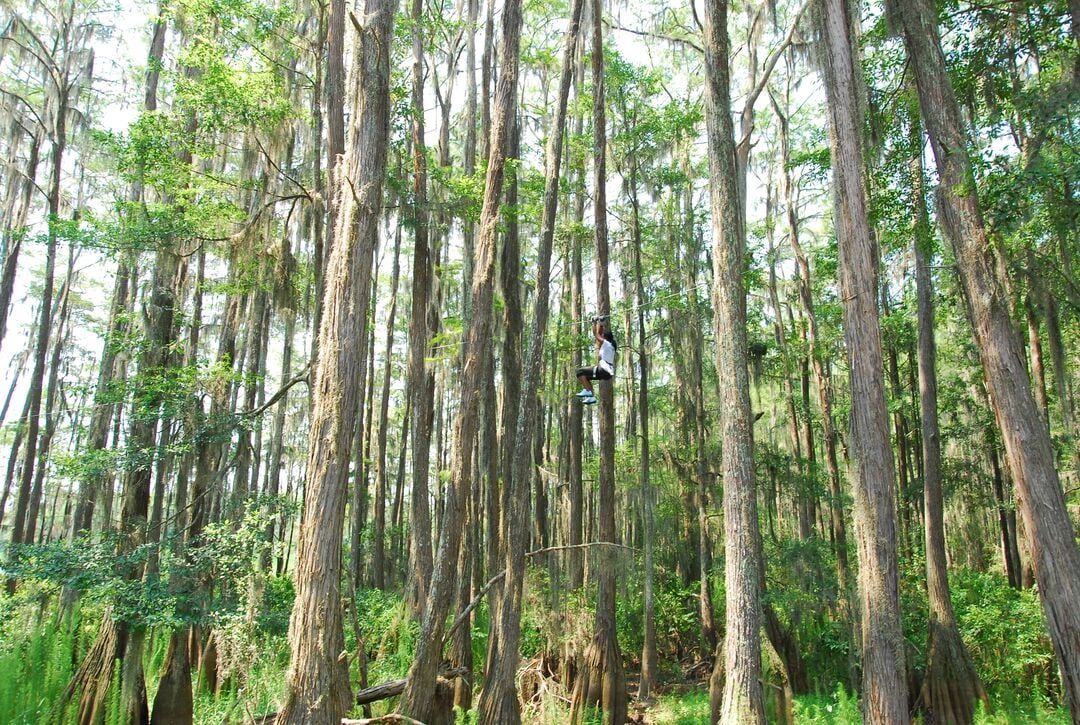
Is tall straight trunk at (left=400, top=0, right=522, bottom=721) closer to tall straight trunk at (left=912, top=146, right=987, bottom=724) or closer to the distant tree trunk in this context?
tall straight trunk at (left=912, top=146, right=987, bottom=724)

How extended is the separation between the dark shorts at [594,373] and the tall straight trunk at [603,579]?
103 inches

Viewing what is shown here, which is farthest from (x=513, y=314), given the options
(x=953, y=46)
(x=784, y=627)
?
(x=784, y=627)

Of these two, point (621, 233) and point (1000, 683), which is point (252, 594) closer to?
point (1000, 683)

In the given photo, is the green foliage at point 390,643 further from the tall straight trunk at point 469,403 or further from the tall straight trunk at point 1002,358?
the tall straight trunk at point 1002,358

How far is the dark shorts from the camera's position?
895 cm

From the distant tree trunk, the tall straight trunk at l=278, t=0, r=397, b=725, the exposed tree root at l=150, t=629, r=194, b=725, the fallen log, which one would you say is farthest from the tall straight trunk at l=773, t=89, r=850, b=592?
the exposed tree root at l=150, t=629, r=194, b=725

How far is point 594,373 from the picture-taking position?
9.16 m

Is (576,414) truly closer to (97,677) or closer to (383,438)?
(383,438)

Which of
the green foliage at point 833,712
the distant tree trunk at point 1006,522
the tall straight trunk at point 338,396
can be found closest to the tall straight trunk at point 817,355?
the green foliage at point 833,712

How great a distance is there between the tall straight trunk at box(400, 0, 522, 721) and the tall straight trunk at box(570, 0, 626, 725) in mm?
3254

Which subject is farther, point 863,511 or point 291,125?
point 291,125

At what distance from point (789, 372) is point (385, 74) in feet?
45.8

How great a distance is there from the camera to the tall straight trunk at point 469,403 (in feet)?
25.6

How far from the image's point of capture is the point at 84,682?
27.0ft
